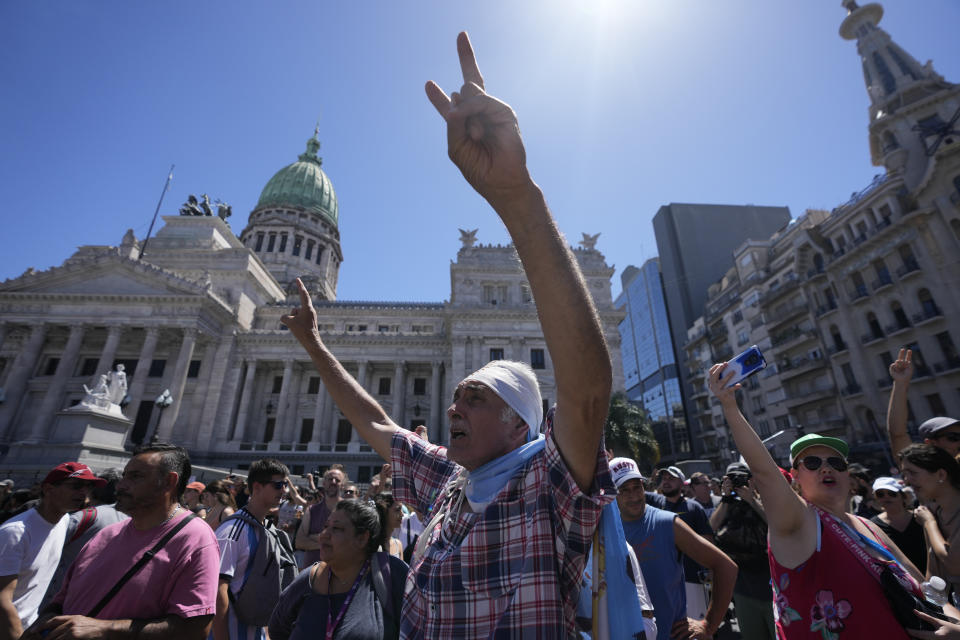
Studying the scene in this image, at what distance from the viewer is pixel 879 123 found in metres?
32.4

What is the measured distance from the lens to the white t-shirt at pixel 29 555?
3.40 metres

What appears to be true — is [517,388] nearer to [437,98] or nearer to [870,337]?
[437,98]

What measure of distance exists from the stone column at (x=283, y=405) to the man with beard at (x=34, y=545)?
30.2 m

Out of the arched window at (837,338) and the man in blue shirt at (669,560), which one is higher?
the arched window at (837,338)

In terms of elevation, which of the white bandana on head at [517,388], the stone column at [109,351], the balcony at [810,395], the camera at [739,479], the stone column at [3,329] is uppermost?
the stone column at [3,329]

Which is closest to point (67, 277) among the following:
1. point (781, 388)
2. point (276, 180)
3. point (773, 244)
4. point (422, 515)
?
point (276, 180)

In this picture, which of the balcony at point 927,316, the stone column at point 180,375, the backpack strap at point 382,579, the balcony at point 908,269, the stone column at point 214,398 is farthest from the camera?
the stone column at point 214,398

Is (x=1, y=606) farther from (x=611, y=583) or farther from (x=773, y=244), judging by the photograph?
(x=773, y=244)

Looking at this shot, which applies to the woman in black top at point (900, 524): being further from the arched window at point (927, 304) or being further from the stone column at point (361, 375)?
the stone column at point (361, 375)

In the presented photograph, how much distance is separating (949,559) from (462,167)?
163 inches

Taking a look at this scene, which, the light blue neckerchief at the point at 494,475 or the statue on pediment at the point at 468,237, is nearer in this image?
the light blue neckerchief at the point at 494,475

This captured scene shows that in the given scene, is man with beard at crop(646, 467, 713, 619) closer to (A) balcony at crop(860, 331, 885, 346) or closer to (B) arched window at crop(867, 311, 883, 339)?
(A) balcony at crop(860, 331, 885, 346)

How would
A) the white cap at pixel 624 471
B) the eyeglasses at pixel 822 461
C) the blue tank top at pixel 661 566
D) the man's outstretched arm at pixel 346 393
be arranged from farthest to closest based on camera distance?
1. the white cap at pixel 624 471
2. the blue tank top at pixel 661 566
3. the eyeglasses at pixel 822 461
4. the man's outstretched arm at pixel 346 393

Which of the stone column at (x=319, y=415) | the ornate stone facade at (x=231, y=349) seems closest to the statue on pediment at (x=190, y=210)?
the ornate stone facade at (x=231, y=349)
